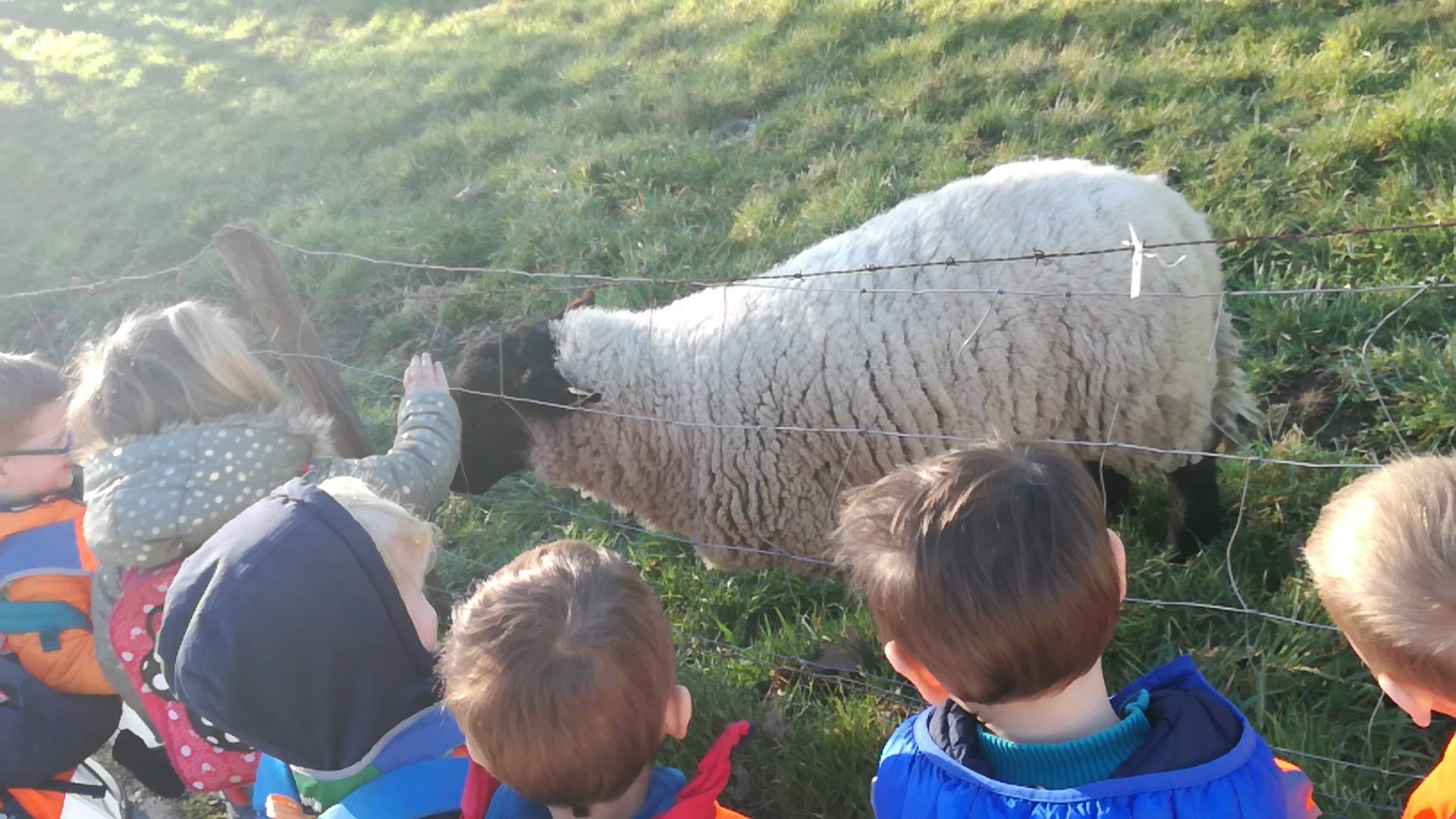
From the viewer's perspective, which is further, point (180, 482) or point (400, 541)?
point (180, 482)

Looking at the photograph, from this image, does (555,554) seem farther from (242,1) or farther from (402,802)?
(242,1)

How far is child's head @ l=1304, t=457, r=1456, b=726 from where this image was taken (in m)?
1.07

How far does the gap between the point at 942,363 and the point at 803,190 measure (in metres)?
2.10

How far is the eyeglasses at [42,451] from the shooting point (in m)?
2.20

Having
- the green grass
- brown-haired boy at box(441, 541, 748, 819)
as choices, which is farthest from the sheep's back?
brown-haired boy at box(441, 541, 748, 819)

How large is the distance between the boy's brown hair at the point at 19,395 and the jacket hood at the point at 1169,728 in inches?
84.8

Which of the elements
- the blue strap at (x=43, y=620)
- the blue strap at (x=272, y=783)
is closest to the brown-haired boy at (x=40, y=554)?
the blue strap at (x=43, y=620)

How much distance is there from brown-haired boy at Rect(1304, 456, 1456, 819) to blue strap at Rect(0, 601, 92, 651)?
238 cm

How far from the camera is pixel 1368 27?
4027mm

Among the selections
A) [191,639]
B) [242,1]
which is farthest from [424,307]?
[242,1]

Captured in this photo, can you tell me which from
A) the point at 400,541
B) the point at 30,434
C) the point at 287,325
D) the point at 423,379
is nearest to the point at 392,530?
the point at 400,541

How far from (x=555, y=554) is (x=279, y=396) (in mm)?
1243

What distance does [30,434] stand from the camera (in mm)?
2223

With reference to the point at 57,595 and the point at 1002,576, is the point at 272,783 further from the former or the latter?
the point at 1002,576
